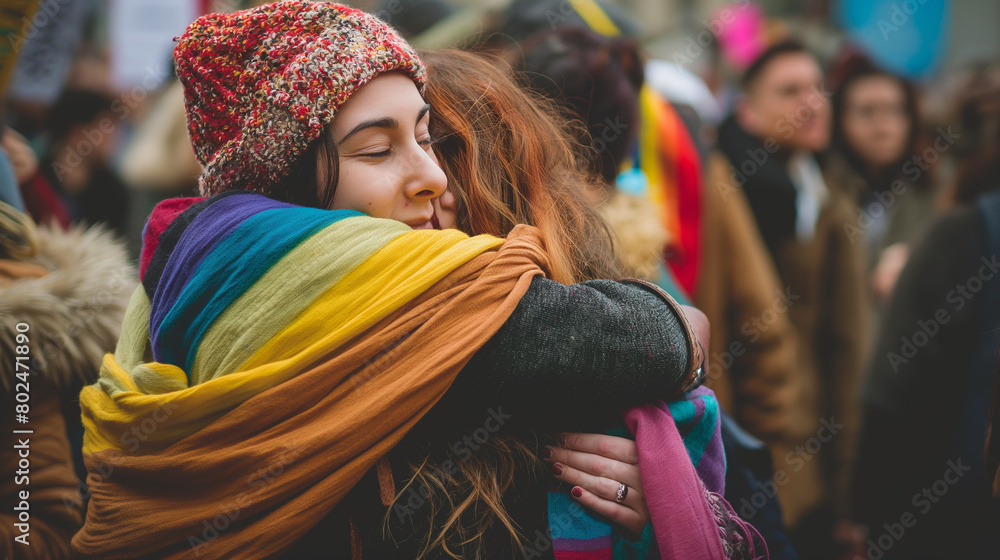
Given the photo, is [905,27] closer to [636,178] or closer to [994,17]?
[636,178]

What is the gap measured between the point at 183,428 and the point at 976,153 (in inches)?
123

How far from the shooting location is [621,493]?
143 centimetres

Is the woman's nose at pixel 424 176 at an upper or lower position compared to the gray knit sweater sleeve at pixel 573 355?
upper

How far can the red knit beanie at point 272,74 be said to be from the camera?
145 cm

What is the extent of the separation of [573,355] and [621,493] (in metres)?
0.32

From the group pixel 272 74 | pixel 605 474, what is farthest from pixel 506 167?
pixel 605 474

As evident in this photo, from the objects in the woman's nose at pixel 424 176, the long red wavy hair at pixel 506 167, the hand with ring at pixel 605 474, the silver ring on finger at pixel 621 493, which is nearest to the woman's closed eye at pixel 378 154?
the woman's nose at pixel 424 176

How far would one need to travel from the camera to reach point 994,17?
14.9 meters

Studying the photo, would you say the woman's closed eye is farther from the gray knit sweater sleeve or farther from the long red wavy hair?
the gray knit sweater sleeve

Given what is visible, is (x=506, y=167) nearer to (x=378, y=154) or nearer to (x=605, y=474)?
(x=378, y=154)

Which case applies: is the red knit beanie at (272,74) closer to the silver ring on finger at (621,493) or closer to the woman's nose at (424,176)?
the woman's nose at (424,176)

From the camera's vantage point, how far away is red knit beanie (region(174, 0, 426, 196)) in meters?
1.45

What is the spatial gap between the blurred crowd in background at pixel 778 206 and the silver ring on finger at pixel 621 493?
0.46 m

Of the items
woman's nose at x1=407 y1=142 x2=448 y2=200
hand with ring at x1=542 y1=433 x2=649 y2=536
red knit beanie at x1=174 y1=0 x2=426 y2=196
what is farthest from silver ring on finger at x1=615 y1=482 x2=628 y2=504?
red knit beanie at x1=174 y1=0 x2=426 y2=196
